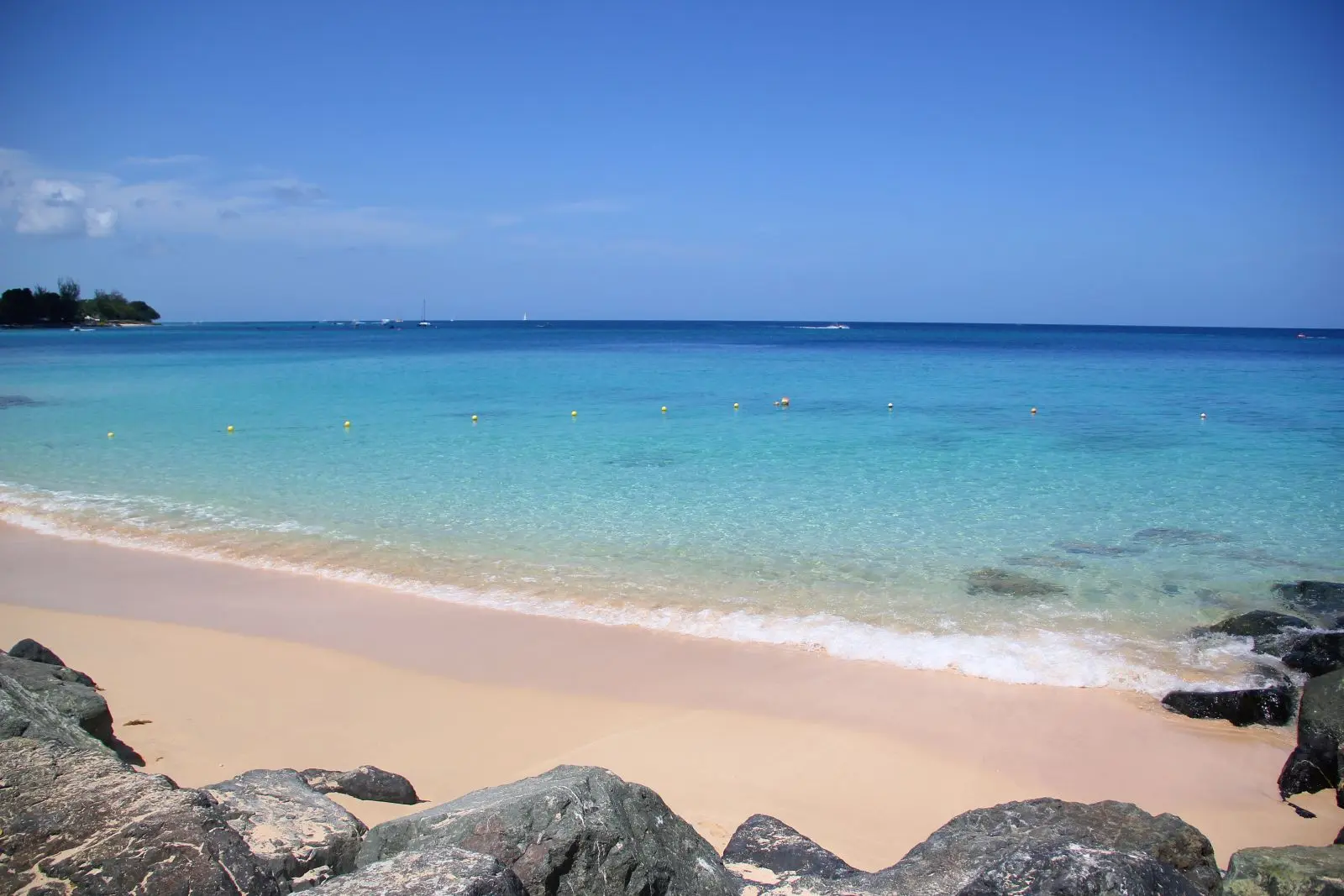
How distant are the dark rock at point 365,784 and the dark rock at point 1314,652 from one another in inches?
306

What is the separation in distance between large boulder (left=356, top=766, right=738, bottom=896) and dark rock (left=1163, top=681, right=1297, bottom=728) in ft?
16.7

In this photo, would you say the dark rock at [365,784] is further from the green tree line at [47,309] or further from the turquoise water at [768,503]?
the green tree line at [47,309]

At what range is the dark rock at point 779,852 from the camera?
13.2ft

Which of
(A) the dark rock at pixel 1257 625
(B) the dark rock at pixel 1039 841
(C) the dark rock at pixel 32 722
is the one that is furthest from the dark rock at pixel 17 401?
(A) the dark rock at pixel 1257 625

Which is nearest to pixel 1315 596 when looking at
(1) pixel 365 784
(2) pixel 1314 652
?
(2) pixel 1314 652

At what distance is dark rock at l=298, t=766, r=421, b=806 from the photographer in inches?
196

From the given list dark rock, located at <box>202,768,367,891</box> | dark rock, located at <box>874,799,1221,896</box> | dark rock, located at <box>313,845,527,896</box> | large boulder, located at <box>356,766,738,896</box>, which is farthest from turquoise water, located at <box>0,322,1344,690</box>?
dark rock, located at <box>313,845,527,896</box>

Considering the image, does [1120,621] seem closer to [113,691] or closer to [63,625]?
[113,691]

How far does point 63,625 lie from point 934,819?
850 cm

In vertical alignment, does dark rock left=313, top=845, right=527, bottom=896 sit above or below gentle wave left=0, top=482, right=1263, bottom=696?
above

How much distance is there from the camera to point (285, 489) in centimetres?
1511

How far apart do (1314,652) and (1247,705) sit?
1.55 m

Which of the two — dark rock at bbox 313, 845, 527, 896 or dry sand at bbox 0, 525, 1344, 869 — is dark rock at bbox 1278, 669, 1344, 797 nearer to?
dry sand at bbox 0, 525, 1344, 869

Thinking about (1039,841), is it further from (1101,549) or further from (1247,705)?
(1101,549)
